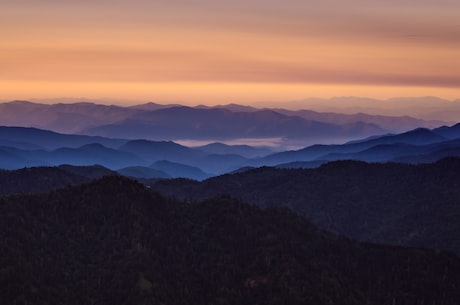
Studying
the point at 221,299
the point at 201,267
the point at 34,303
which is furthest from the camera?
the point at 201,267

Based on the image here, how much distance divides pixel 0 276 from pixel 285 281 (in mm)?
72602

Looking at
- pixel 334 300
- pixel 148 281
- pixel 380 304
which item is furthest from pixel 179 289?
pixel 380 304

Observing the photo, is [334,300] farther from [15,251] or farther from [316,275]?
[15,251]

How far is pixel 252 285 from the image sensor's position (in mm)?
194125

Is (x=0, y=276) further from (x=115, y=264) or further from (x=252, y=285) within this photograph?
(x=252, y=285)

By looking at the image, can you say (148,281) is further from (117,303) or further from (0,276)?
(0,276)

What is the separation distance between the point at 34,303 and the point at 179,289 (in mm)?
37864

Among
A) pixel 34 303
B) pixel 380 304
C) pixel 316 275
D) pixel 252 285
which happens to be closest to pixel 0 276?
pixel 34 303

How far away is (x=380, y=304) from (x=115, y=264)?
72.5 m

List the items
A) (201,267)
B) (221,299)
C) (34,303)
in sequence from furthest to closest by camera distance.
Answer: (201,267)
(221,299)
(34,303)

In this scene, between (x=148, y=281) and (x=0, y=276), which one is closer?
(x=0, y=276)

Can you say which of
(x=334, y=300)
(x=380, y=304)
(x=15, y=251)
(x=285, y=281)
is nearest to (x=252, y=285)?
(x=285, y=281)

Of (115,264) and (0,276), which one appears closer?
(0,276)

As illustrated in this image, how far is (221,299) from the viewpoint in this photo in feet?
611
